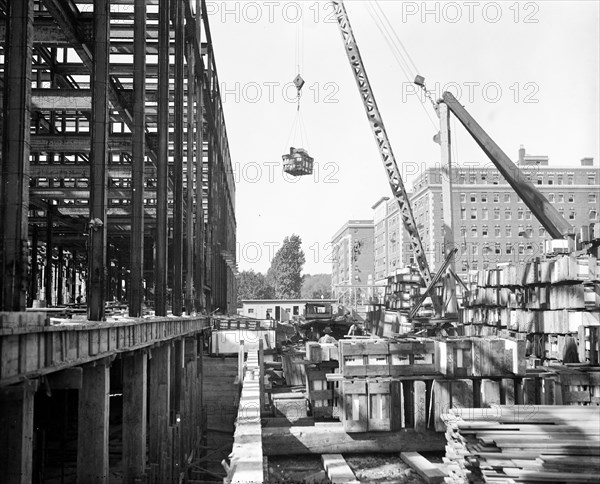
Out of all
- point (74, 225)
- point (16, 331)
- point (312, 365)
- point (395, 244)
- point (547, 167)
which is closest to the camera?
point (16, 331)

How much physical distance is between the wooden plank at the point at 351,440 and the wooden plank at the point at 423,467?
321 millimetres

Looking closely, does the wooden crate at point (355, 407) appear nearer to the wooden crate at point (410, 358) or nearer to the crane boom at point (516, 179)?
the wooden crate at point (410, 358)

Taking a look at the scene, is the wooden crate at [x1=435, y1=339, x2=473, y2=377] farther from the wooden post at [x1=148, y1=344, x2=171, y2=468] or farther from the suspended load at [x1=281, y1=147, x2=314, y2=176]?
the suspended load at [x1=281, y1=147, x2=314, y2=176]

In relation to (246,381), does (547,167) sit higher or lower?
higher

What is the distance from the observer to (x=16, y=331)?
24.6ft

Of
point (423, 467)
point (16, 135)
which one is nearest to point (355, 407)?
point (423, 467)

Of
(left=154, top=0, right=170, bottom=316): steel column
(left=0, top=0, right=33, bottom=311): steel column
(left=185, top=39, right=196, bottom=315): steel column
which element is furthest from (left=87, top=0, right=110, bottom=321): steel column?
(left=185, top=39, right=196, bottom=315): steel column

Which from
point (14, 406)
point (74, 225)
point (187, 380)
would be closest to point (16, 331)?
point (14, 406)

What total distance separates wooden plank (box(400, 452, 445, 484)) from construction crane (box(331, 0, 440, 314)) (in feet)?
75.7

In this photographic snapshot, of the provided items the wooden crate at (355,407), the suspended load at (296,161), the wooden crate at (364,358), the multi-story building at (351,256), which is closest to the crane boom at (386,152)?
the suspended load at (296,161)

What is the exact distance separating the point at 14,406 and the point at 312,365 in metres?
11.2

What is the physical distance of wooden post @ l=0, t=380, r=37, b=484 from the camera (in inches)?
317

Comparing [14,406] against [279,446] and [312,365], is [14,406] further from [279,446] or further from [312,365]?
[312,365]

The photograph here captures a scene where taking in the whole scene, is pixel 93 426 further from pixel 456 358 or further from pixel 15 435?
pixel 456 358
